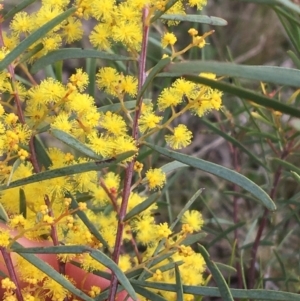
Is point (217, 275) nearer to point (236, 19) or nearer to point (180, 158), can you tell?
point (180, 158)

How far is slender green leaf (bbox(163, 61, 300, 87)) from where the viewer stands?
37 cm

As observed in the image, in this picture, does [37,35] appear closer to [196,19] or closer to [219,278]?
[196,19]

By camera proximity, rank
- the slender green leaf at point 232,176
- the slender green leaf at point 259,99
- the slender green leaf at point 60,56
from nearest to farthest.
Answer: the slender green leaf at point 259,99 < the slender green leaf at point 232,176 < the slender green leaf at point 60,56

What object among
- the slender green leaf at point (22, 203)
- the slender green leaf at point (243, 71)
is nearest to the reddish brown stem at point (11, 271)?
the slender green leaf at point (22, 203)

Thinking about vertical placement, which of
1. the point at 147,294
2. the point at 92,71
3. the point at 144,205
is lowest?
the point at 147,294

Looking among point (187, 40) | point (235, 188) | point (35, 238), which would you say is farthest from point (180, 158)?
point (187, 40)

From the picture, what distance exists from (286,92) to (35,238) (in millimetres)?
1072

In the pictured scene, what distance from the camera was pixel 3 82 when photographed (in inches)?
21.7

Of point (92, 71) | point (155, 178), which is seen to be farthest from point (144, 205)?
point (92, 71)

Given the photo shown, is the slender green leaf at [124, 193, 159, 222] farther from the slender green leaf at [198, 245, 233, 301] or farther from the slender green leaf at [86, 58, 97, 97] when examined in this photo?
the slender green leaf at [86, 58, 97, 97]

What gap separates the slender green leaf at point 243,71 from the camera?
0.37 m

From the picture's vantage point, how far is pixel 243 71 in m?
0.38

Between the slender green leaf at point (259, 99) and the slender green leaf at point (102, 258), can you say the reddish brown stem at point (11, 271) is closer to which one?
the slender green leaf at point (102, 258)

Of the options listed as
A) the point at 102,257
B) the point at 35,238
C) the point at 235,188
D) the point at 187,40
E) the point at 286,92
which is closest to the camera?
the point at 102,257
